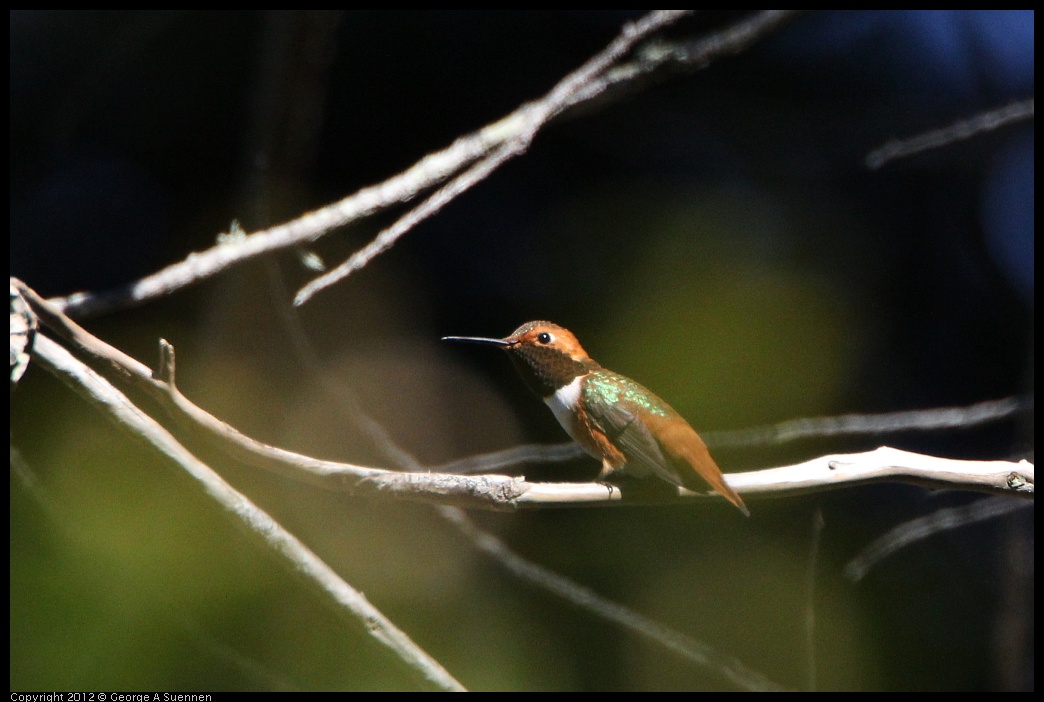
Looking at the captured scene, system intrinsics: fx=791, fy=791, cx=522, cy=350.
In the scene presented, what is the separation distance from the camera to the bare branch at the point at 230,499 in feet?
4.77

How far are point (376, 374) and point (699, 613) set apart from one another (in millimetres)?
1351

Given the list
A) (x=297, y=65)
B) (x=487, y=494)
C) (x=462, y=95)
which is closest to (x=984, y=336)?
(x=462, y=95)

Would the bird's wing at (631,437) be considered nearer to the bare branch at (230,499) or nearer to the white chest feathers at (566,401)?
the white chest feathers at (566,401)

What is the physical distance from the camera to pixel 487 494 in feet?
5.17

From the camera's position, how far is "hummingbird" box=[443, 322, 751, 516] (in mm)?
1782

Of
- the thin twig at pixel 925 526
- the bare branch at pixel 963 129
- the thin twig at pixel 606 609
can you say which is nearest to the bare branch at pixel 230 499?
the thin twig at pixel 606 609

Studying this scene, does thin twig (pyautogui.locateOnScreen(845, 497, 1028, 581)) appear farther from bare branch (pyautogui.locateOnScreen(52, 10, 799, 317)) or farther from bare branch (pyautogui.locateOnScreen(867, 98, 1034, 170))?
bare branch (pyautogui.locateOnScreen(52, 10, 799, 317))

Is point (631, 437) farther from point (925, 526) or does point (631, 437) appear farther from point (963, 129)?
point (963, 129)

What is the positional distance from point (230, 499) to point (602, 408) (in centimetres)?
86

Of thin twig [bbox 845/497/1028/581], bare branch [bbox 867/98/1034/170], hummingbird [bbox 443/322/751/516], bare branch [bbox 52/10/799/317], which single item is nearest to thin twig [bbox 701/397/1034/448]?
thin twig [bbox 845/497/1028/581]

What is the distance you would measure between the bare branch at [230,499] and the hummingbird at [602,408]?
0.56 m

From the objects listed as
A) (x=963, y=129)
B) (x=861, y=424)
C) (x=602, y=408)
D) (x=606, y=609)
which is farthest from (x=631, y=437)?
(x=963, y=129)

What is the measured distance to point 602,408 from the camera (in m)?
1.92

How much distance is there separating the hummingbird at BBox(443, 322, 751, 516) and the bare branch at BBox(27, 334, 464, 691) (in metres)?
0.56
